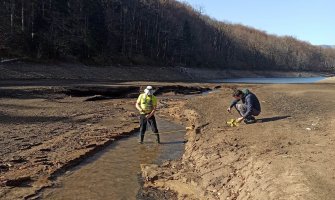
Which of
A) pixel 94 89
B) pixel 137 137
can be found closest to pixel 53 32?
pixel 94 89

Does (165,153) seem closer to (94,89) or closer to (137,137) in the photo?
(137,137)

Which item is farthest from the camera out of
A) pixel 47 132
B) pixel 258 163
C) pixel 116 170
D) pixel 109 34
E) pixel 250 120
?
pixel 109 34

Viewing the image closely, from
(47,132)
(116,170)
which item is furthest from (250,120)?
(47,132)

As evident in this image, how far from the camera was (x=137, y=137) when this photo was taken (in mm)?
15711

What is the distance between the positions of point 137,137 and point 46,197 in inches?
295

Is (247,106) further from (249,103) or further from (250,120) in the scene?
(250,120)

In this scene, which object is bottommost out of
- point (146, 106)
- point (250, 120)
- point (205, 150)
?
point (205, 150)

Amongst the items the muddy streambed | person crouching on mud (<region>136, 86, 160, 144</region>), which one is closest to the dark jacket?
the muddy streambed

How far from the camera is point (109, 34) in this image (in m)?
77.8

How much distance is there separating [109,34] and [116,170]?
69.3 meters

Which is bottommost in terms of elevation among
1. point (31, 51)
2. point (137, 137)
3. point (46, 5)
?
point (137, 137)

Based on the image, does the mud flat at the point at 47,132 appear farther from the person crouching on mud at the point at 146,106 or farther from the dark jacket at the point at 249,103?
the dark jacket at the point at 249,103

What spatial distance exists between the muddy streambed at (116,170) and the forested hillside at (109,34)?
122 ft

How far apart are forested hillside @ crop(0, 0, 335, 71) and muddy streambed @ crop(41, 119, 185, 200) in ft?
122
